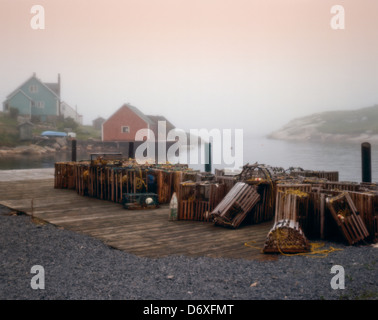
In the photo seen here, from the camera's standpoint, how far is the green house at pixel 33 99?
243 feet

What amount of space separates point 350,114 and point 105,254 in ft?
542

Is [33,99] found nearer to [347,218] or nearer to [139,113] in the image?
[139,113]

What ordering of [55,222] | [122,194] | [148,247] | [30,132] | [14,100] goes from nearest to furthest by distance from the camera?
[148,247], [55,222], [122,194], [30,132], [14,100]

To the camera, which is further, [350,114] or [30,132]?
[350,114]

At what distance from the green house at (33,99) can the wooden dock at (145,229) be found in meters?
66.0

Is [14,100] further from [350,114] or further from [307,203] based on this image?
[350,114]

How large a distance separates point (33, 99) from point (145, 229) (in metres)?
72.4

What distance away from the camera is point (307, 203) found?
8.57m

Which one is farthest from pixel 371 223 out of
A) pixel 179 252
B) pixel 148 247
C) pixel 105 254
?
pixel 105 254

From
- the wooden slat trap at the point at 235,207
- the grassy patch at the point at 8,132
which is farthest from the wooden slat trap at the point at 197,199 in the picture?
the grassy patch at the point at 8,132

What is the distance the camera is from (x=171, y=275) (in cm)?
→ 597

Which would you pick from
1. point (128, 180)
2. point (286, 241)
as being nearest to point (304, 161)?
point (128, 180)

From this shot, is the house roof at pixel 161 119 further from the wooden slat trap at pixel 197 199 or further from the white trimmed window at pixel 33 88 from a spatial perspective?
the wooden slat trap at pixel 197 199

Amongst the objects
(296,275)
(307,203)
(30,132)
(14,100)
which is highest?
(14,100)
